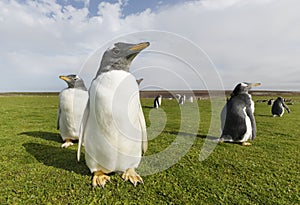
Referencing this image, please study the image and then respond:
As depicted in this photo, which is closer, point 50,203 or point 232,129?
point 50,203

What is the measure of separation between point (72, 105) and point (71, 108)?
71 millimetres

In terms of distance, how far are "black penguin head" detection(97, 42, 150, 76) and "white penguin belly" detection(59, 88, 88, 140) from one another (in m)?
2.25

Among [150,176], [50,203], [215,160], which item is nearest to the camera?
[50,203]

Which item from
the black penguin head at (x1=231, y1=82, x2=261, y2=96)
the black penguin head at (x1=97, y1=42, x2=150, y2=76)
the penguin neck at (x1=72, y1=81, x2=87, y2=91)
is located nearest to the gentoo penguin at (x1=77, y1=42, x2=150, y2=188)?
the black penguin head at (x1=97, y1=42, x2=150, y2=76)

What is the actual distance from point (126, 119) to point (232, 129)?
4.00 m

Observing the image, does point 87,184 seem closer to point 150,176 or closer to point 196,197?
point 150,176

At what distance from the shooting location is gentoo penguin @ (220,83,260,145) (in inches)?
231

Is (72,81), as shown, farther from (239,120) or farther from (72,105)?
(239,120)

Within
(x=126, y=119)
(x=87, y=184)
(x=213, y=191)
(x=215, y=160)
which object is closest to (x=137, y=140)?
(x=126, y=119)

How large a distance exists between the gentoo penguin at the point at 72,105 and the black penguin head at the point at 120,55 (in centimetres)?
226

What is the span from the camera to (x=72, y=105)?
508 cm

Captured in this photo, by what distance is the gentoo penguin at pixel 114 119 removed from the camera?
2840 millimetres

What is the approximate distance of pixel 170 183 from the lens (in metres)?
3.32

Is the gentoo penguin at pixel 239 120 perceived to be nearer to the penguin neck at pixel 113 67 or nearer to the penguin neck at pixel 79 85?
the penguin neck at pixel 79 85
